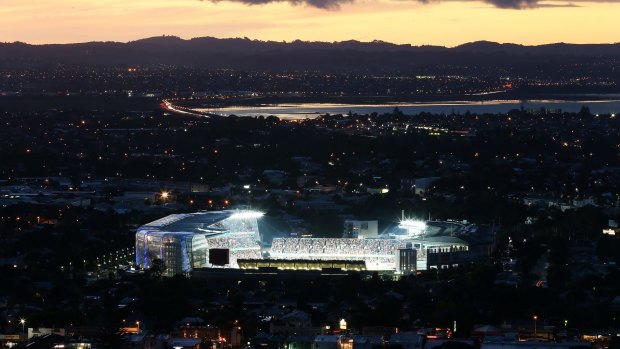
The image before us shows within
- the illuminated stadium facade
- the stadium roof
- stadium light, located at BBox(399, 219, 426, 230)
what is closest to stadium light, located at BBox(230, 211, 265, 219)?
the illuminated stadium facade

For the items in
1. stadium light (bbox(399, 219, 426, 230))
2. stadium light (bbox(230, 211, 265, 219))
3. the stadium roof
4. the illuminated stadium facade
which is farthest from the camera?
stadium light (bbox(399, 219, 426, 230))

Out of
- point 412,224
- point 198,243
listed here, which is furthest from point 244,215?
point 412,224

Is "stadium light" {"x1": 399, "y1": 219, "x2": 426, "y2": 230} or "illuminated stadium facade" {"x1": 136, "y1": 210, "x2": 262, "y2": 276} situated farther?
"stadium light" {"x1": 399, "y1": 219, "x2": 426, "y2": 230}

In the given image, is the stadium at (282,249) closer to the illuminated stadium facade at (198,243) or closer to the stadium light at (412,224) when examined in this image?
the illuminated stadium facade at (198,243)

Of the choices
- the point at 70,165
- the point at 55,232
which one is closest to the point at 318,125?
the point at 70,165

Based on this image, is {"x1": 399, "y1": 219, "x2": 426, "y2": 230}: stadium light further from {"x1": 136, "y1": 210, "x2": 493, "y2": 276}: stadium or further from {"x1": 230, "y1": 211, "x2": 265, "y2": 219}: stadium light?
{"x1": 230, "y1": 211, "x2": 265, "y2": 219}: stadium light

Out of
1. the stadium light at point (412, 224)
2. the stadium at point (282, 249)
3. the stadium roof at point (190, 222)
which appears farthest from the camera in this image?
the stadium light at point (412, 224)

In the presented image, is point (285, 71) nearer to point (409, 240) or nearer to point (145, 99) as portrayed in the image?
point (145, 99)

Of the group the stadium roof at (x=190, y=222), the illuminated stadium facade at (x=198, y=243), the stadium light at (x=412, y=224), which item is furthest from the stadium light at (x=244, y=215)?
the stadium light at (x=412, y=224)
